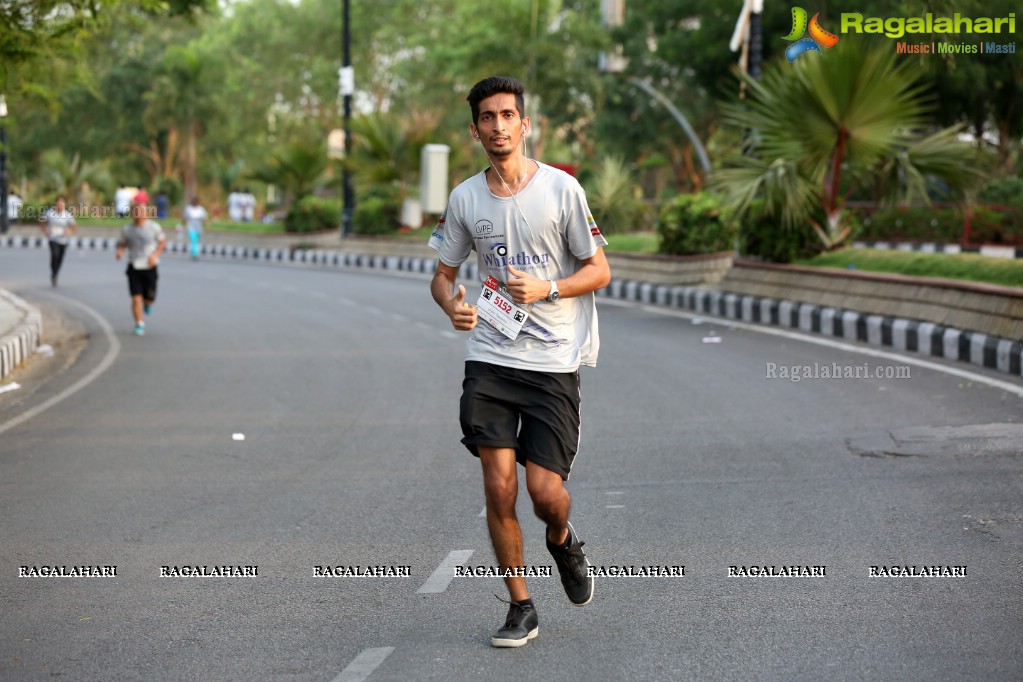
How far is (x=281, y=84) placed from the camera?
7581cm

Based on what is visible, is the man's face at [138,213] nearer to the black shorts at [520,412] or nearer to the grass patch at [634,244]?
the grass patch at [634,244]

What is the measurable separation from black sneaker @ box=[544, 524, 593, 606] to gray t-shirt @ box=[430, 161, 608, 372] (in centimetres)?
67

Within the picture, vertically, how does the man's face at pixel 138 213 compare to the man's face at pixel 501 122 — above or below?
below

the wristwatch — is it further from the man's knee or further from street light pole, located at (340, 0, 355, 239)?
street light pole, located at (340, 0, 355, 239)

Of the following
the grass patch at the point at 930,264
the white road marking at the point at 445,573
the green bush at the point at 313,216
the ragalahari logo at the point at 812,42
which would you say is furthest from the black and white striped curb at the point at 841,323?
the green bush at the point at 313,216

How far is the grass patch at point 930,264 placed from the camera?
1698cm

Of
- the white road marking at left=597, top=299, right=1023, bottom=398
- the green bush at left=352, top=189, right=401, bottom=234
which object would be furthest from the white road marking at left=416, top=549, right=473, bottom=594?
the green bush at left=352, top=189, right=401, bottom=234

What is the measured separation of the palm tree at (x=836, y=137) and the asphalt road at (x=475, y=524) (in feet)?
17.0

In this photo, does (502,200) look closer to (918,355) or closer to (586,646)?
(586,646)

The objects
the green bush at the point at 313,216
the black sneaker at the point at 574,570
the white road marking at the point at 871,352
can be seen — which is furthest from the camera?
the green bush at the point at 313,216

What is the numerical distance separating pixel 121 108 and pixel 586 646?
66607 millimetres

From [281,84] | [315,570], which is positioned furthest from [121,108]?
[315,570]

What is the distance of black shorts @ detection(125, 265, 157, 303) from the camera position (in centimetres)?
1923

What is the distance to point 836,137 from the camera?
784 inches
